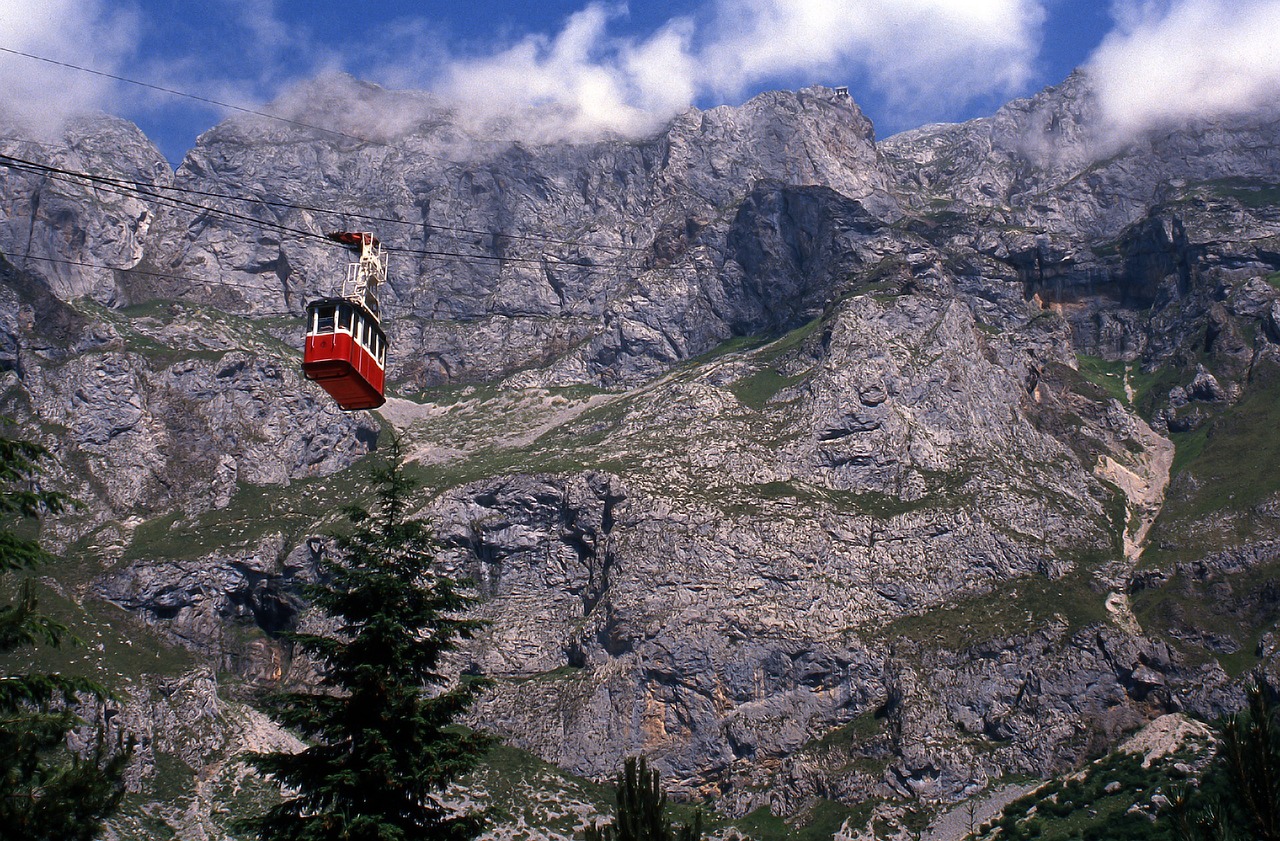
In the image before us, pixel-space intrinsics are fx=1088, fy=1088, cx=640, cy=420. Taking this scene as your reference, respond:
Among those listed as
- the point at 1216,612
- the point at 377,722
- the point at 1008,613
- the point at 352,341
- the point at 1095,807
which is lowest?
the point at 377,722

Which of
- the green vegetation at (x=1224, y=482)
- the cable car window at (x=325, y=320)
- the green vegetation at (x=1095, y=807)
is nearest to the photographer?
the cable car window at (x=325, y=320)

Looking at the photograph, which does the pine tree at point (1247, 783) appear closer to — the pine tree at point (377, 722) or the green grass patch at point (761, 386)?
the pine tree at point (377, 722)

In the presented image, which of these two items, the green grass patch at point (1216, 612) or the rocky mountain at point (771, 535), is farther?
the green grass patch at point (1216, 612)

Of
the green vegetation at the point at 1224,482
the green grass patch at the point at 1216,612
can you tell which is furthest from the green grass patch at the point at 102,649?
the green vegetation at the point at 1224,482

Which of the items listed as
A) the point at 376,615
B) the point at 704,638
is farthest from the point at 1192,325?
the point at 376,615

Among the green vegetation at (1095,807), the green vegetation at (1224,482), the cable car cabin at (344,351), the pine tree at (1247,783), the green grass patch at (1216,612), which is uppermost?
the green vegetation at (1224,482)

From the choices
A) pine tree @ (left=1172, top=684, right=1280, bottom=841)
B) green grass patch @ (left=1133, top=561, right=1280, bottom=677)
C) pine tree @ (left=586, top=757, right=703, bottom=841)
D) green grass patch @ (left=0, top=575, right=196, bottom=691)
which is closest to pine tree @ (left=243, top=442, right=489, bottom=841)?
pine tree @ (left=586, top=757, right=703, bottom=841)

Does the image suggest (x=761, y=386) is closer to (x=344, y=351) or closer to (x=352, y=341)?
(x=352, y=341)

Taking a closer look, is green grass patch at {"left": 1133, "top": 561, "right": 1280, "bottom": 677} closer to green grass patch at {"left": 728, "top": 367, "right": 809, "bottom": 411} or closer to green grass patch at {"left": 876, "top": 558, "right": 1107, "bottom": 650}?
green grass patch at {"left": 876, "top": 558, "right": 1107, "bottom": 650}

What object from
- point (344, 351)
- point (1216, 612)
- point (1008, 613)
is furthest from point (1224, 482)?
point (344, 351)
